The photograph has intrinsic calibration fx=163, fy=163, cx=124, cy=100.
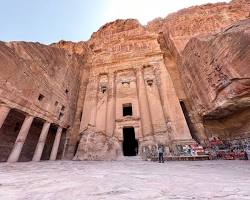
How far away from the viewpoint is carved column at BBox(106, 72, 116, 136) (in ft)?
57.1

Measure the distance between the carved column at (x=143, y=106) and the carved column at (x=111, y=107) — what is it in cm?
319

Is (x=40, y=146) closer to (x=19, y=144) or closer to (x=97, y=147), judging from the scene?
(x=19, y=144)

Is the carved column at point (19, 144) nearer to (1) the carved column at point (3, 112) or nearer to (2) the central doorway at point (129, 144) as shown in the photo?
(1) the carved column at point (3, 112)

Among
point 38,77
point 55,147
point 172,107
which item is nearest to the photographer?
point 38,77

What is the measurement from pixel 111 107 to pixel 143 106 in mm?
3762

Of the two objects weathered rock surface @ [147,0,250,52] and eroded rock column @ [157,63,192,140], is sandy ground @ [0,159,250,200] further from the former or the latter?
weathered rock surface @ [147,0,250,52]

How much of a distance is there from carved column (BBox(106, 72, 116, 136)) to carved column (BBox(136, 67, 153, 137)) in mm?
3192

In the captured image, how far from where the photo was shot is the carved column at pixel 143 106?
16.6 meters

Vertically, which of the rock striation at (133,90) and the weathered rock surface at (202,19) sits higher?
the weathered rock surface at (202,19)

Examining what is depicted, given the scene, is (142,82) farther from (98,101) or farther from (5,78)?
(5,78)

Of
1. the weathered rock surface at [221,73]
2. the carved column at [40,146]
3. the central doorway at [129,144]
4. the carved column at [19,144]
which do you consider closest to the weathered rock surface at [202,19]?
the weathered rock surface at [221,73]

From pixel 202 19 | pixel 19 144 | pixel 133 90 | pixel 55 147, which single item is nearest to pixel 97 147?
pixel 55 147

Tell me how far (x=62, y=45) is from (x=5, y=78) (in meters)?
18.0

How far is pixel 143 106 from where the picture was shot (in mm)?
18203
